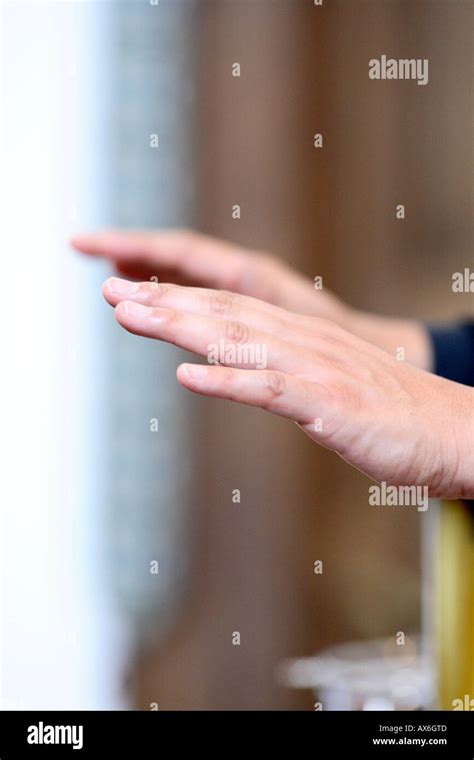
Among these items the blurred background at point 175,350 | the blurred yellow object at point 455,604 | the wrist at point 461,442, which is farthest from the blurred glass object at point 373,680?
the wrist at point 461,442

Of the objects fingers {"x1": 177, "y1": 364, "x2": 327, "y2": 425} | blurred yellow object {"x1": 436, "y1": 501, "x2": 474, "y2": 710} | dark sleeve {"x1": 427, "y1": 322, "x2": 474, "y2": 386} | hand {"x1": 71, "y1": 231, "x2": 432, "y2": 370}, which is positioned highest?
hand {"x1": 71, "y1": 231, "x2": 432, "y2": 370}

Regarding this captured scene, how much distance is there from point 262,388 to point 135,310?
0.24 ft

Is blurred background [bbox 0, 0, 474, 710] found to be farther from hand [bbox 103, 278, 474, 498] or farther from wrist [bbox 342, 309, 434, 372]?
hand [bbox 103, 278, 474, 498]

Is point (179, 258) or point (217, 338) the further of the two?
point (179, 258)

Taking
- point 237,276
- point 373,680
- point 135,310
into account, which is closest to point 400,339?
point 237,276

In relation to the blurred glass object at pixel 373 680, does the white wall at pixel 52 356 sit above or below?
above

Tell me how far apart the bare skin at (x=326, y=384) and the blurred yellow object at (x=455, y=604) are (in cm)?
36

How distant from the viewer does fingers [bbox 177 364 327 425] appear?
1.22ft

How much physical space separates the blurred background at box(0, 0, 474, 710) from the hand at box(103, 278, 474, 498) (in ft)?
2.07

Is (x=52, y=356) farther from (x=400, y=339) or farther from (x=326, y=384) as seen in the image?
(x=326, y=384)

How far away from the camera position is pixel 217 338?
41cm

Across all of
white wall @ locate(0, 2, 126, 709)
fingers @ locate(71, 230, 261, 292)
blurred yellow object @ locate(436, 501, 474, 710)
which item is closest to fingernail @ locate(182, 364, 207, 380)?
fingers @ locate(71, 230, 261, 292)

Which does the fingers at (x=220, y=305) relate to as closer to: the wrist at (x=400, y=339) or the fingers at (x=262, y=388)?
the fingers at (x=262, y=388)

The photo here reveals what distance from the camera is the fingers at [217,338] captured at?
1.30 ft
